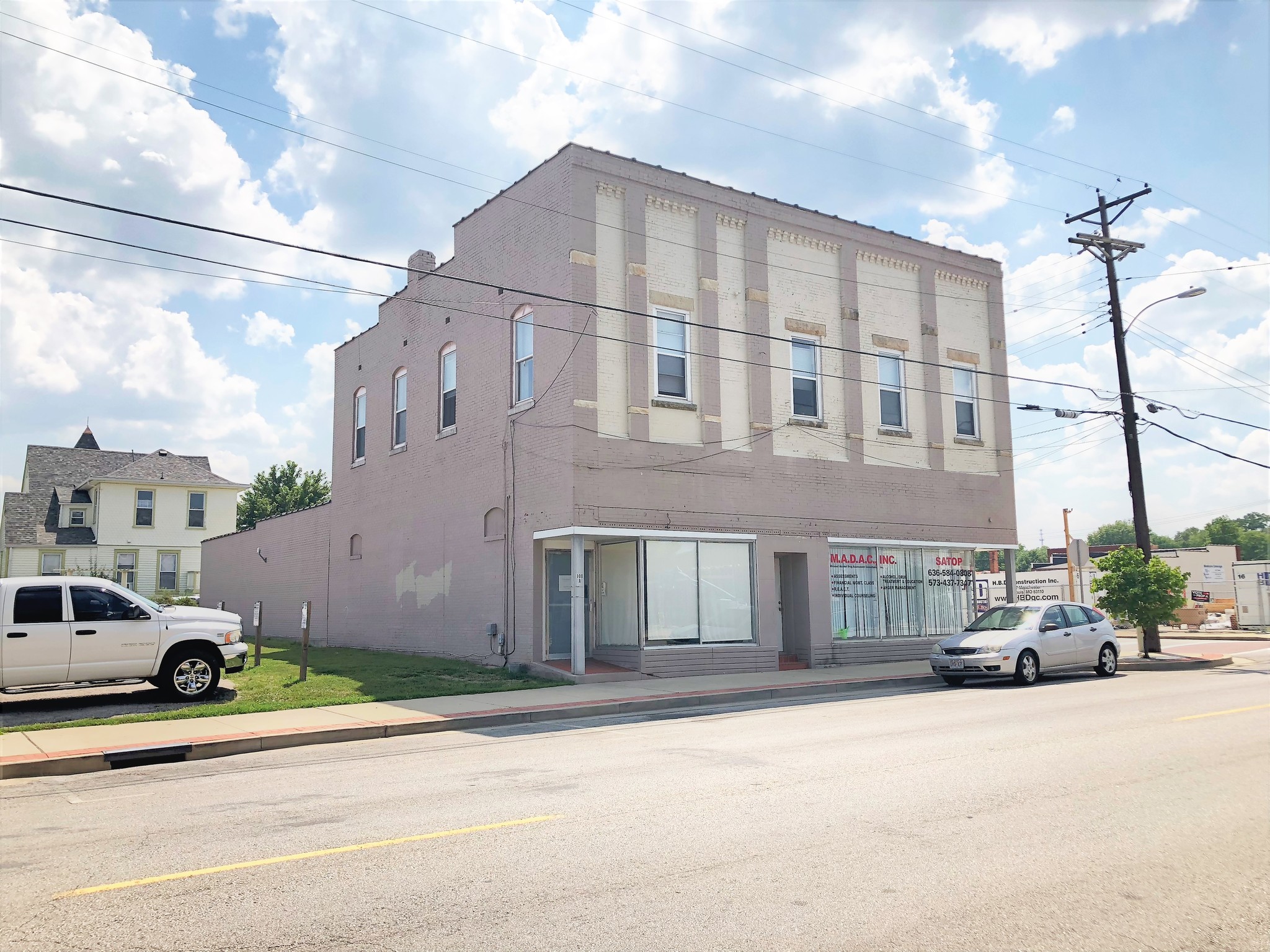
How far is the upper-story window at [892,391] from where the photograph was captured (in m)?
23.7

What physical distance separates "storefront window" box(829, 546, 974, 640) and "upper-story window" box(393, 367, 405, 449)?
38.4ft

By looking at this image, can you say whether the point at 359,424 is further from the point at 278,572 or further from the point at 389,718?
the point at 389,718

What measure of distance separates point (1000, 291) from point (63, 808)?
24946mm

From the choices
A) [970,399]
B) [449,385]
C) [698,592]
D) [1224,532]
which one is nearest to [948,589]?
[970,399]

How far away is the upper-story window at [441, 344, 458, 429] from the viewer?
23.2 metres

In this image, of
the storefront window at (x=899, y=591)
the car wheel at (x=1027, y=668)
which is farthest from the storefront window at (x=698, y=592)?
the car wheel at (x=1027, y=668)

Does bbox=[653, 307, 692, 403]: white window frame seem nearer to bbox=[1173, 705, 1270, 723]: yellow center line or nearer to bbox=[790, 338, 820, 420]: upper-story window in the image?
bbox=[790, 338, 820, 420]: upper-story window

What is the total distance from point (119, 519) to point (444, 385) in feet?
91.4

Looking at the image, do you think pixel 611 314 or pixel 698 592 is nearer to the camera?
pixel 611 314

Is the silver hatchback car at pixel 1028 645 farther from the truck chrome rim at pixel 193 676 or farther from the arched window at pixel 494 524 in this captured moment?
the truck chrome rim at pixel 193 676

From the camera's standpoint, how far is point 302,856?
6.21m

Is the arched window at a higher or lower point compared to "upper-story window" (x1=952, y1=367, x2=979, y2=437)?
lower

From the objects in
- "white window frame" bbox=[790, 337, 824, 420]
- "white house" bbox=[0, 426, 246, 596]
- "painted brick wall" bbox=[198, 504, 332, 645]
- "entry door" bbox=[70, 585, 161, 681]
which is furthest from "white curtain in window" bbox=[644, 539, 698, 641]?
"white house" bbox=[0, 426, 246, 596]

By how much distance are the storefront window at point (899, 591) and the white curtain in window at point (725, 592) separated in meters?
2.52
